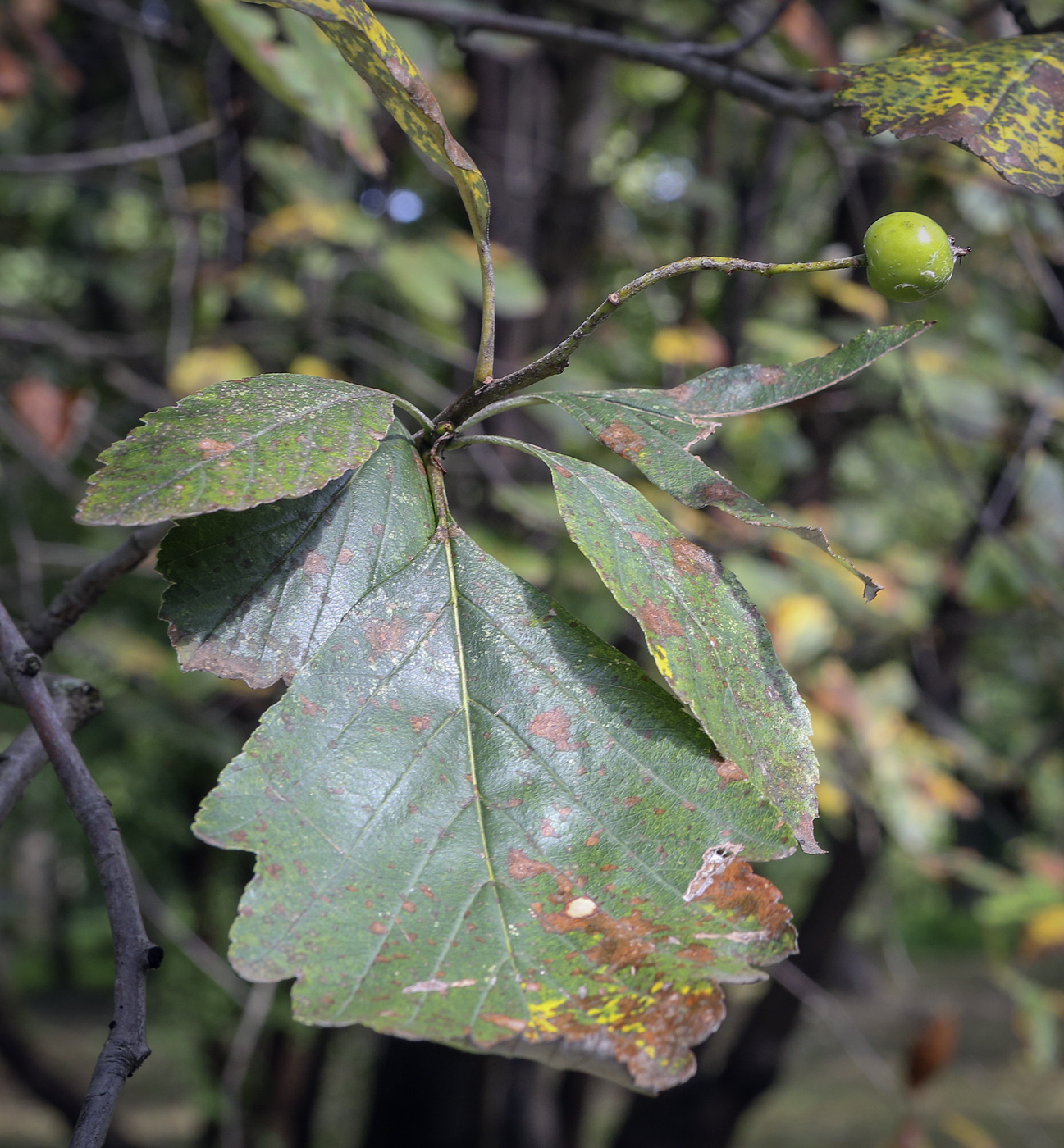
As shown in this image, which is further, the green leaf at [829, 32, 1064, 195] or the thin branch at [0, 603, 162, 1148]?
the green leaf at [829, 32, 1064, 195]

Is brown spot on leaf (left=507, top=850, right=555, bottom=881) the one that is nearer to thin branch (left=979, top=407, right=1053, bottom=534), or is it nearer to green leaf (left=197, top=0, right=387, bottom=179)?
green leaf (left=197, top=0, right=387, bottom=179)

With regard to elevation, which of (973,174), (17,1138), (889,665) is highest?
(973,174)

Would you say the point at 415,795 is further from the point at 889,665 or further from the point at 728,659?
the point at 889,665

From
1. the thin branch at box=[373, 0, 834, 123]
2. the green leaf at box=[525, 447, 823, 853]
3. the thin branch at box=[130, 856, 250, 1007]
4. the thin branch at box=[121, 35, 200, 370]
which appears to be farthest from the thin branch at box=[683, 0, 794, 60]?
the thin branch at box=[121, 35, 200, 370]

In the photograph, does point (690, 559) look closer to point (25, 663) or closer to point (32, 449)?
point (25, 663)

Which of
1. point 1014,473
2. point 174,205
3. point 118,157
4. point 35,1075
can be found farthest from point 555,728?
point 35,1075

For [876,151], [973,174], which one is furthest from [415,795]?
[973,174]

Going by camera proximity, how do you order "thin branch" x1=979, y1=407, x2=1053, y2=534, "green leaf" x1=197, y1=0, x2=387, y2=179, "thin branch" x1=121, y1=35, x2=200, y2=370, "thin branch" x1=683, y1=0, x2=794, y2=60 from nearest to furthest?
"thin branch" x1=683, y1=0, x2=794, y2=60 → "green leaf" x1=197, y1=0, x2=387, y2=179 → "thin branch" x1=979, y1=407, x2=1053, y2=534 → "thin branch" x1=121, y1=35, x2=200, y2=370
